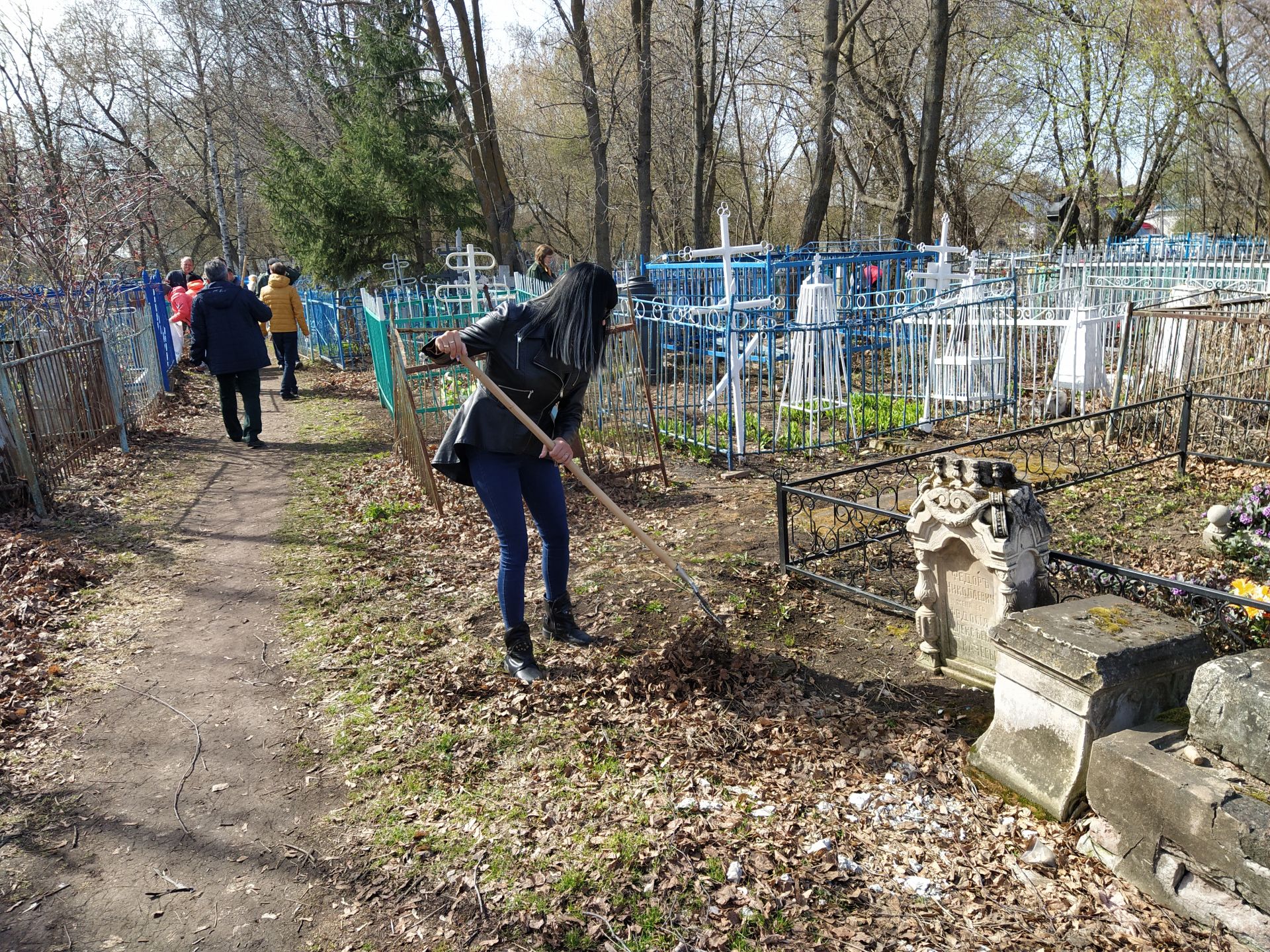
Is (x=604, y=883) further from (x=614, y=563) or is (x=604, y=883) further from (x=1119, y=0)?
(x=1119, y=0)

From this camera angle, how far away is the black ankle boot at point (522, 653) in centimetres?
418

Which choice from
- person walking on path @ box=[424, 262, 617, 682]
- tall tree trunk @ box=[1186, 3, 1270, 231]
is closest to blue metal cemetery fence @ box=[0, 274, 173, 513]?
person walking on path @ box=[424, 262, 617, 682]

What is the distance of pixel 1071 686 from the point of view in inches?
121

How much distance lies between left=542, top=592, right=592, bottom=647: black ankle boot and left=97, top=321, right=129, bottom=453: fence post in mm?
6746

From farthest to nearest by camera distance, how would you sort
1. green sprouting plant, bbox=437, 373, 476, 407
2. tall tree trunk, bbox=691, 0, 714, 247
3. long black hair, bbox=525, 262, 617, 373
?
tall tree trunk, bbox=691, 0, 714, 247
green sprouting plant, bbox=437, 373, 476, 407
long black hair, bbox=525, 262, 617, 373

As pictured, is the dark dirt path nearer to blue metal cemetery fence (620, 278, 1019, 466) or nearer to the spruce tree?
blue metal cemetery fence (620, 278, 1019, 466)

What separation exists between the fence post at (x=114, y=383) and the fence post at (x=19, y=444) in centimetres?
205

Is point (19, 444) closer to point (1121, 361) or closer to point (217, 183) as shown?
point (1121, 361)

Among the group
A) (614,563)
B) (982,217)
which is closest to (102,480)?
(614,563)

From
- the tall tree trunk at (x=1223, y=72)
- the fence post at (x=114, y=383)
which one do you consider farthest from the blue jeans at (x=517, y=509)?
the tall tree trunk at (x=1223, y=72)

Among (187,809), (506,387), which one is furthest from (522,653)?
(187,809)

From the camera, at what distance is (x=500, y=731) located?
3844mm

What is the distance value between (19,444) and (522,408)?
5.11 metres

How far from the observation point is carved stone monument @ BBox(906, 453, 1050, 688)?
375 centimetres
